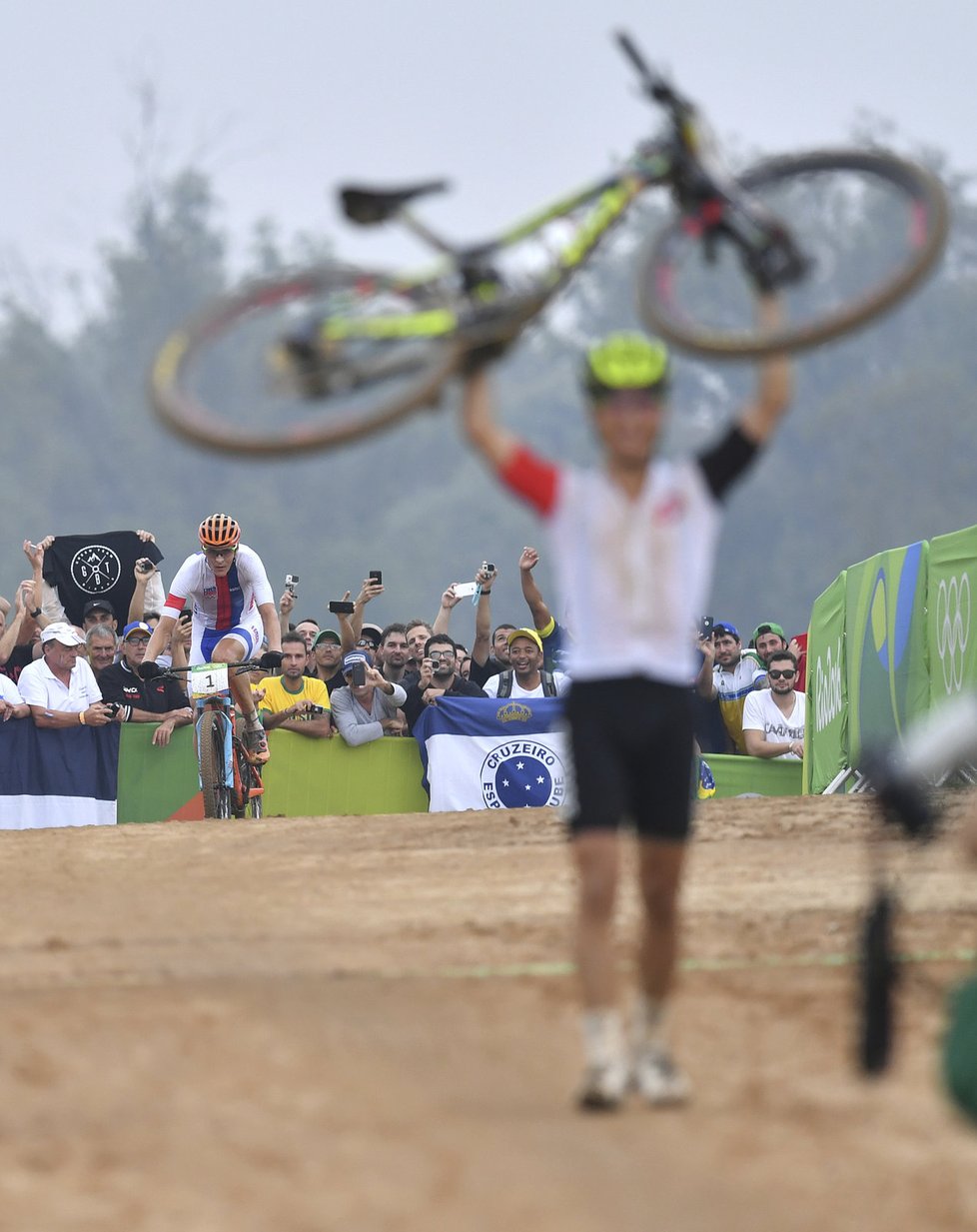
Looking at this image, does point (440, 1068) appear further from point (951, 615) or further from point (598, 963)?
point (951, 615)

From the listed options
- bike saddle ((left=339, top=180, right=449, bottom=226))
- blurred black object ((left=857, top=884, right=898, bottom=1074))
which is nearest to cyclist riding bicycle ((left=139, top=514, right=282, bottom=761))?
bike saddle ((left=339, top=180, right=449, bottom=226))

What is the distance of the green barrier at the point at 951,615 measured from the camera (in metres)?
13.5

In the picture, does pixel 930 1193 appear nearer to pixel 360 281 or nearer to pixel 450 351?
pixel 450 351

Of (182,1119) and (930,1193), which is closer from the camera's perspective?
(930,1193)

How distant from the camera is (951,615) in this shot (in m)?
13.9

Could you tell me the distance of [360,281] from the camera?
21.7ft

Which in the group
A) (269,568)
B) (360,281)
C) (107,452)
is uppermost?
(107,452)

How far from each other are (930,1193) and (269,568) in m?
55.7

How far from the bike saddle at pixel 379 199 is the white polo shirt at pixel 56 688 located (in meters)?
9.49

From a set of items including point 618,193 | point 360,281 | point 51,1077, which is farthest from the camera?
point 618,193

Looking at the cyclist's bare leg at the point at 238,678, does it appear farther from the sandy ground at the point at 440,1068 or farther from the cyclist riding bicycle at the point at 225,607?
the sandy ground at the point at 440,1068

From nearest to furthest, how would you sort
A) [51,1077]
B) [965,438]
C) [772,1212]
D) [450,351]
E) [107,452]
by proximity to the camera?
[772,1212], [51,1077], [450,351], [965,438], [107,452]

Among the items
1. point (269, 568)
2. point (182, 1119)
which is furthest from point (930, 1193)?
point (269, 568)

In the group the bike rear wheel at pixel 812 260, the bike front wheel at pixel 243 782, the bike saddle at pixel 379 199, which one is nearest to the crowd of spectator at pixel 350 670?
the bike front wheel at pixel 243 782
